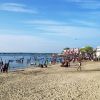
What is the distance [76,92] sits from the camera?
74.6ft

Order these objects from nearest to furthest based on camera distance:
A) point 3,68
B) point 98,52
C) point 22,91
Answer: point 22,91, point 3,68, point 98,52

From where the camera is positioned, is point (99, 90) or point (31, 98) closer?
point (31, 98)

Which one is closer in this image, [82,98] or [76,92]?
[82,98]

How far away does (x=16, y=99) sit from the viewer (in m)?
20.4

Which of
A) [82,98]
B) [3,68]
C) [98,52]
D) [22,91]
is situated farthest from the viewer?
[98,52]

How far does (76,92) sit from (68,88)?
7.76 feet

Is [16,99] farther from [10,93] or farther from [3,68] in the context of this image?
[3,68]

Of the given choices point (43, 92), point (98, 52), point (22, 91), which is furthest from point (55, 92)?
point (98, 52)

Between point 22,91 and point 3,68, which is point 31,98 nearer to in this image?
point 22,91

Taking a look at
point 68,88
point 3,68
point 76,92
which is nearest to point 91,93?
point 76,92

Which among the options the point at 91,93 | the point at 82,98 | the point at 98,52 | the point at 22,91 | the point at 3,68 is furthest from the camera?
the point at 98,52

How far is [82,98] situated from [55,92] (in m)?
3.08

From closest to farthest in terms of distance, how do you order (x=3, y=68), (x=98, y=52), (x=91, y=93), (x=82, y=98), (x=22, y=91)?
(x=82, y=98) → (x=91, y=93) → (x=22, y=91) → (x=3, y=68) → (x=98, y=52)

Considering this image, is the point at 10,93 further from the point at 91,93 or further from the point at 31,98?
the point at 91,93
